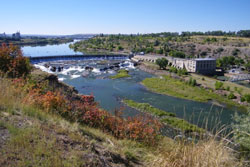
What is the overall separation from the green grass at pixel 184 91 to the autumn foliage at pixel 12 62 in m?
21.3

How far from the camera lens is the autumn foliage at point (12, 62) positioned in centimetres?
740

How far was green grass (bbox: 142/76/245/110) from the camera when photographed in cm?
2544

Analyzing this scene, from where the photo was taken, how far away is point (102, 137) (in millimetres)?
4410

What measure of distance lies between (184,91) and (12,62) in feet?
79.3

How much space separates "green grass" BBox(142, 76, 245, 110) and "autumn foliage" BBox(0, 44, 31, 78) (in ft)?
70.0

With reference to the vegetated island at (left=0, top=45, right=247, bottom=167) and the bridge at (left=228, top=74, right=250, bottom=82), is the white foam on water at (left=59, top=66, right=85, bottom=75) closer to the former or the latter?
the bridge at (left=228, top=74, right=250, bottom=82)

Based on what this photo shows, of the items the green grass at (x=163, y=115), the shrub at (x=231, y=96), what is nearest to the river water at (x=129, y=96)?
the green grass at (x=163, y=115)

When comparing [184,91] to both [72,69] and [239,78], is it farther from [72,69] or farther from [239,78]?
[72,69]

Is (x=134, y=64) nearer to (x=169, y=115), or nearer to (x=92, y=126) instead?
(x=169, y=115)

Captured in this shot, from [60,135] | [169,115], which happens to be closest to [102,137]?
[60,135]

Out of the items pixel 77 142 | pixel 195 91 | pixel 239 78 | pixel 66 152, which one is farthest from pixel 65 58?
pixel 66 152

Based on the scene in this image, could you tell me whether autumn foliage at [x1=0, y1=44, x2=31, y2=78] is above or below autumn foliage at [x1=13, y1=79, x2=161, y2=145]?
above

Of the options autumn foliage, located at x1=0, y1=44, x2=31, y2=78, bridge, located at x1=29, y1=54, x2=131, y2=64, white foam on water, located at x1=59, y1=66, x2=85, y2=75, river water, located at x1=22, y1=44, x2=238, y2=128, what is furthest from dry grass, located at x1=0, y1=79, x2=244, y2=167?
bridge, located at x1=29, y1=54, x2=131, y2=64

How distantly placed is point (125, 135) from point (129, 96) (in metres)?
19.8
